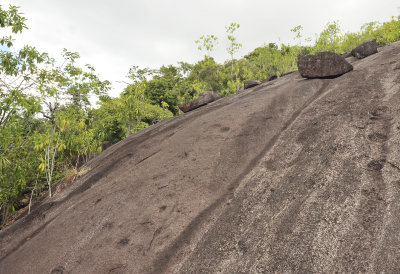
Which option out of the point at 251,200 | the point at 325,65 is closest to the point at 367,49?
the point at 325,65

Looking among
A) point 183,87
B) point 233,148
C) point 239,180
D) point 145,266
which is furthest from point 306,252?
point 183,87

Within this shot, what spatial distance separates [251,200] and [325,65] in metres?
7.28

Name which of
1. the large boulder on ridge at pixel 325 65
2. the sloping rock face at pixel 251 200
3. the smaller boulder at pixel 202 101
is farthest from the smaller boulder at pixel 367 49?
the smaller boulder at pixel 202 101

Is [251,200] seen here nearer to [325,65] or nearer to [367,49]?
[325,65]

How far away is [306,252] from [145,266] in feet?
9.24

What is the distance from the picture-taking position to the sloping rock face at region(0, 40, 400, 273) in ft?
12.6

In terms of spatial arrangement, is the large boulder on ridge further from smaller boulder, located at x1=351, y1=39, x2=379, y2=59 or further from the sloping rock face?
smaller boulder, located at x1=351, y1=39, x2=379, y2=59

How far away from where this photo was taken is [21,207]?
9953mm

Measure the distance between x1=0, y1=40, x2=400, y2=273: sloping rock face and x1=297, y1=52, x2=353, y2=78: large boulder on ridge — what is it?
2.69 feet

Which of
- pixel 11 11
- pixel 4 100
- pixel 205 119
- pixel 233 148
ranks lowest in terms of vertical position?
pixel 233 148

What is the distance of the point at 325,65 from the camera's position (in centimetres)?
943

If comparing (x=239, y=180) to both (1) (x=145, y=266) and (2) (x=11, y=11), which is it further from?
(2) (x=11, y=11)

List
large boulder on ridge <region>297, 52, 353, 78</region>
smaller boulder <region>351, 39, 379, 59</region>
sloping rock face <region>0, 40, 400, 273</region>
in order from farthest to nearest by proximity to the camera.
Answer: smaller boulder <region>351, 39, 379, 59</region> < large boulder on ridge <region>297, 52, 353, 78</region> < sloping rock face <region>0, 40, 400, 273</region>

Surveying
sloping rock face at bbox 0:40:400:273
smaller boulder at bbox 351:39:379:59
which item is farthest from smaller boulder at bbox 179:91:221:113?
smaller boulder at bbox 351:39:379:59
